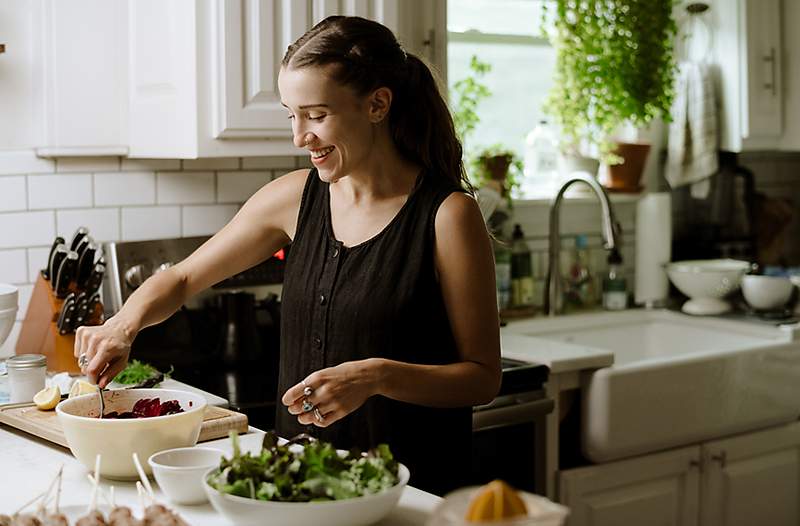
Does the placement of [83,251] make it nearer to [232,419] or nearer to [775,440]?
[232,419]

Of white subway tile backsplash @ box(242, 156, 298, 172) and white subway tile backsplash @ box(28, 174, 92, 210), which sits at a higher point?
white subway tile backsplash @ box(242, 156, 298, 172)

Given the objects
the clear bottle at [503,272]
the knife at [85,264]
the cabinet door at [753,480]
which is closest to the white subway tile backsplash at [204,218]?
the knife at [85,264]

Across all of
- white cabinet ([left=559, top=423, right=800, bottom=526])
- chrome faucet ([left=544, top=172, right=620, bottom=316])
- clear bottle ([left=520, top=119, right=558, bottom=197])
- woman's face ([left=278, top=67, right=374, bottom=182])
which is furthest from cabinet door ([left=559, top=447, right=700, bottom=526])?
woman's face ([left=278, top=67, right=374, bottom=182])

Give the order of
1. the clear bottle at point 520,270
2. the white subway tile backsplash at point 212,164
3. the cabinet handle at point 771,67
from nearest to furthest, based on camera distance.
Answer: the white subway tile backsplash at point 212,164 < the clear bottle at point 520,270 < the cabinet handle at point 771,67

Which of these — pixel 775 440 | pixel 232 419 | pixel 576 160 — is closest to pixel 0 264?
pixel 232 419

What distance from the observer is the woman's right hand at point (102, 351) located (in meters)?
1.79

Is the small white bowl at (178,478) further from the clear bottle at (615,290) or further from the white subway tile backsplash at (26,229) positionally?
the clear bottle at (615,290)

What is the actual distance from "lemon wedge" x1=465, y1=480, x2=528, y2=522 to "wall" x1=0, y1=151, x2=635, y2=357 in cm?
211

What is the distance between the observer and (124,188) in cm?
300

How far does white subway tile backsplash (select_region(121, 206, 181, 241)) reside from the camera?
3.02 meters

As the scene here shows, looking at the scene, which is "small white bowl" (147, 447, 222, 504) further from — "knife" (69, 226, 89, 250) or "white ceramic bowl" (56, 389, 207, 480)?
"knife" (69, 226, 89, 250)

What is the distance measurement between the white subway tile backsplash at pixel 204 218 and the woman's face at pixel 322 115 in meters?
1.25

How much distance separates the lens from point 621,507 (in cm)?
304

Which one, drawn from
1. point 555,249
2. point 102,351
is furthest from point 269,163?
point 102,351
